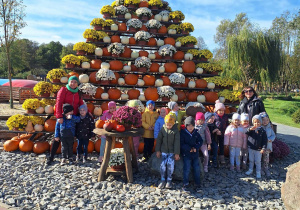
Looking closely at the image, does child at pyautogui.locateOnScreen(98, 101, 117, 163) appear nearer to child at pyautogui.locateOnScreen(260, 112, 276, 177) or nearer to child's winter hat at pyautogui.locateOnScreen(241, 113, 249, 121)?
child's winter hat at pyautogui.locateOnScreen(241, 113, 249, 121)

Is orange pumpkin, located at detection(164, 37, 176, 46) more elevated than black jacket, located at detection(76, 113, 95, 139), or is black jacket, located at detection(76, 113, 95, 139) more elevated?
orange pumpkin, located at detection(164, 37, 176, 46)

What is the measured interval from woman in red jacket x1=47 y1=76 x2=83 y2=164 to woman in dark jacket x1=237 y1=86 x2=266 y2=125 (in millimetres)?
4024

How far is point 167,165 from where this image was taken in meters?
4.34

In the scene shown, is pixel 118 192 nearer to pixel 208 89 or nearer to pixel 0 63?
pixel 208 89

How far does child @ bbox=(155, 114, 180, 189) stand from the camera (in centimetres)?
426

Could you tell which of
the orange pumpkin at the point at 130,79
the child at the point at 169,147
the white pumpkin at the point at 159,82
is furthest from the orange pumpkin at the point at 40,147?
the white pumpkin at the point at 159,82

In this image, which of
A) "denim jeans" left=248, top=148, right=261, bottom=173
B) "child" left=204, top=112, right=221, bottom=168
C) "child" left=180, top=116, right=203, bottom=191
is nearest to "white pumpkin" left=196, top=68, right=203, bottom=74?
"child" left=204, top=112, right=221, bottom=168

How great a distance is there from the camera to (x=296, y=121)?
536 inches

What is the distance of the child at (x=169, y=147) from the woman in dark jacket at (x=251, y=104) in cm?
210

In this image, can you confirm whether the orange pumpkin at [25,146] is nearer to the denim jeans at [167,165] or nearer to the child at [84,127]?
the child at [84,127]

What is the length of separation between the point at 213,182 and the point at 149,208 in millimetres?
1714

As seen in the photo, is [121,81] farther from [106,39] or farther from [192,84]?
[192,84]

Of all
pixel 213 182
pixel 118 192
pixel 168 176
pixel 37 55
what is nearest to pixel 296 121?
pixel 213 182

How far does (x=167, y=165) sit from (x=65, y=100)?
2.90 metres
